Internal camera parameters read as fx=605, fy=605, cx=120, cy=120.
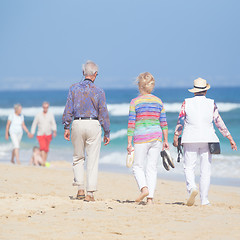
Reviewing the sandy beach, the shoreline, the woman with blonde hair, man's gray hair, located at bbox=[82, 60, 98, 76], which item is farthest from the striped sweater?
the shoreline

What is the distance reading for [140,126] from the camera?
24.6ft

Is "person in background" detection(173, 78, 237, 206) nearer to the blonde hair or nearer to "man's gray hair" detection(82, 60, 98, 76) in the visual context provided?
the blonde hair

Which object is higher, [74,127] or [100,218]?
[74,127]

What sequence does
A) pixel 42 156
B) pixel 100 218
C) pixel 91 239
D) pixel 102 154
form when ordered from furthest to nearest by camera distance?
pixel 102 154, pixel 42 156, pixel 100 218, pixel 91 239

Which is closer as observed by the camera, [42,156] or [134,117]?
[134,117]

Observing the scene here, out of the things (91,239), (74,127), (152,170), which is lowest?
(91,239)

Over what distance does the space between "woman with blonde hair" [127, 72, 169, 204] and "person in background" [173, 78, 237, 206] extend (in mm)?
345

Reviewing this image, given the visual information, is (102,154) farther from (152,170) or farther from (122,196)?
(152,170)

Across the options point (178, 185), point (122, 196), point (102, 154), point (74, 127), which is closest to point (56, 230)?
point (74, 127)

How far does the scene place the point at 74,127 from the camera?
7.50m

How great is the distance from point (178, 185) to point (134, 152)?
4238 millimetres

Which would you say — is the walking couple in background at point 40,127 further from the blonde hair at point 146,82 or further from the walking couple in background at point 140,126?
the blonde hair at point 146,82

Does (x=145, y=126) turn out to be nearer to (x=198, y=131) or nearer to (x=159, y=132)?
(x=159, y=132)

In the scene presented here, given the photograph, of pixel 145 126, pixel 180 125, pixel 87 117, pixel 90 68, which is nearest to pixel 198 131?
pixel 180 125
